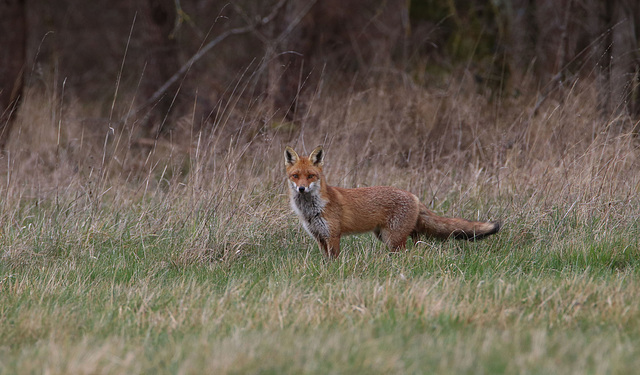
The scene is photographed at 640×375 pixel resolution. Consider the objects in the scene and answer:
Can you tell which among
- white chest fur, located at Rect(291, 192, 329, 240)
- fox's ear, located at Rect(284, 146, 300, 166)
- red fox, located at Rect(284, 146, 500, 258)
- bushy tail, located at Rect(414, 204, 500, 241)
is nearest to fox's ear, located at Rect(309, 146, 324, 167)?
red fox, located at Rect(284, 146, 500, 258)

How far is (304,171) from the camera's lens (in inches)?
237

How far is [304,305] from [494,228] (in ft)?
7.28

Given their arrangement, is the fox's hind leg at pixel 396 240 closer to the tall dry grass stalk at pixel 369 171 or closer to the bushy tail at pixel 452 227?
the bushy tail at pixel 452 227

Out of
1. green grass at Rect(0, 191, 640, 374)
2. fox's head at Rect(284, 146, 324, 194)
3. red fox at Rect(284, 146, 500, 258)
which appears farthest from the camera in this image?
red fox at Rect(284, 146, 500, 258)

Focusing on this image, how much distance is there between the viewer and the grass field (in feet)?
12.0

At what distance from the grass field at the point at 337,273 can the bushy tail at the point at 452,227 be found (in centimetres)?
14

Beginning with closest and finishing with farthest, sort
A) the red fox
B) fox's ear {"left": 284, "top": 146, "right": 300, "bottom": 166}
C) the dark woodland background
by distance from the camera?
1. the red fox
2. fox's ear {"left": 284, "top": 146, "right": 300, "bottom": 166}
3. the dark woodland background

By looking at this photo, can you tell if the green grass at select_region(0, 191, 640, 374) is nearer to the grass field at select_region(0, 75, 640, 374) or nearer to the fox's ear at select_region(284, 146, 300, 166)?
the grass field at select_region(0, 75, 640, 374)

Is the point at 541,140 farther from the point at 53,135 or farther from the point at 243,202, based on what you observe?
the point at 53,135

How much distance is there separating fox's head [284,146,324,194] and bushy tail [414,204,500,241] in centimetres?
111

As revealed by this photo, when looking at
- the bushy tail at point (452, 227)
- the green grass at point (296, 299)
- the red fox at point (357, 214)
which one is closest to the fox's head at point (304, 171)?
the red fox at point (357, 214)

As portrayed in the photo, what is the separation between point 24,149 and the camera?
9.62 m

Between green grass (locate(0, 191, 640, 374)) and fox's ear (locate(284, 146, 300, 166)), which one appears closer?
green grass (locate(0, 191, 640, 374))

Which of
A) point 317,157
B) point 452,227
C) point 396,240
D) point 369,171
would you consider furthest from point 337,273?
point 369,171
